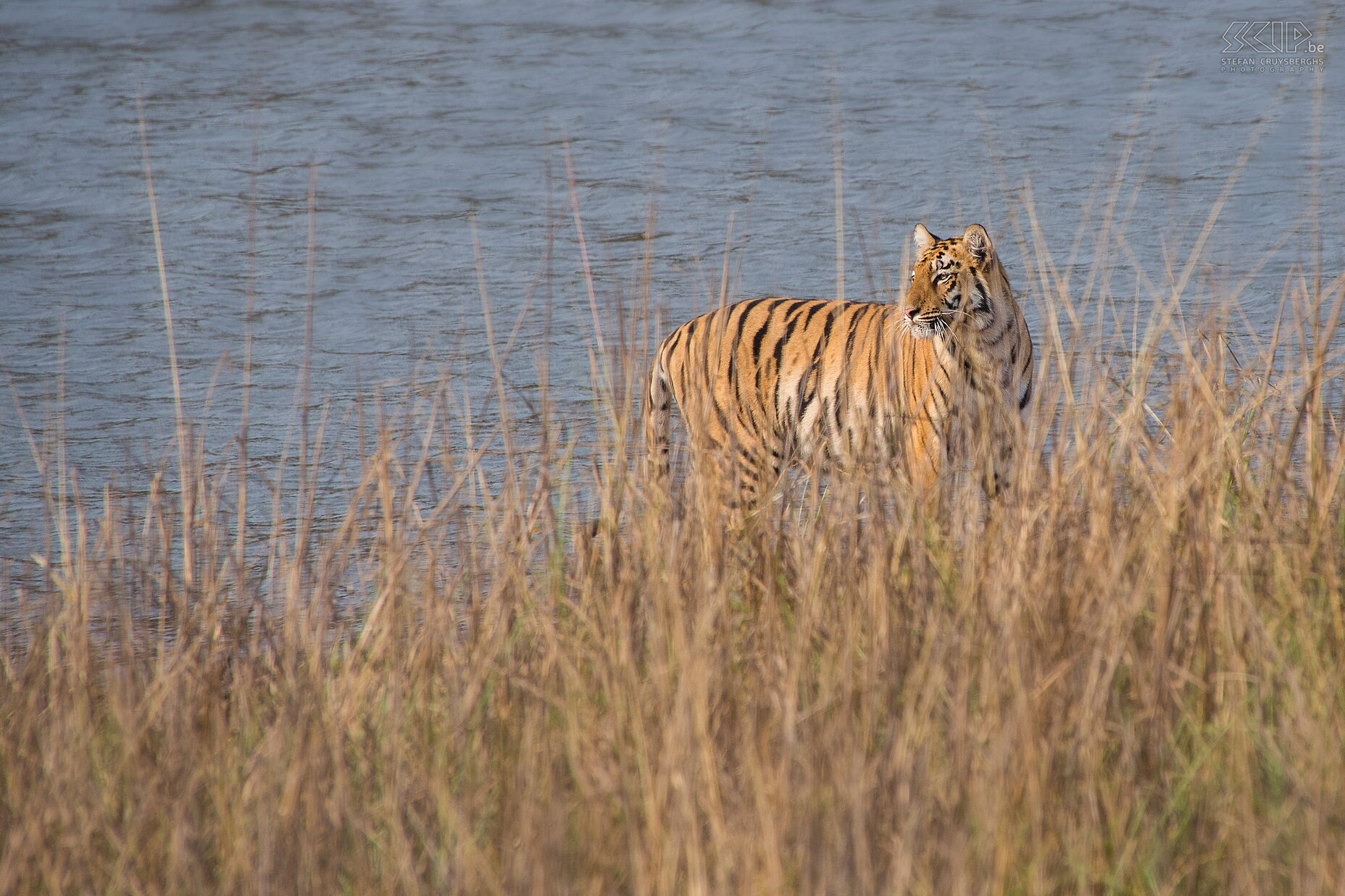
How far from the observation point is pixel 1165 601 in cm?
256

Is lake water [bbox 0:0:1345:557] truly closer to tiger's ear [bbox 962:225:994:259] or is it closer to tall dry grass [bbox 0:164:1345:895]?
tiger's ear [bbox 962:225:994:259]

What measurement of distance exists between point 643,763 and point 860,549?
0.88 metres

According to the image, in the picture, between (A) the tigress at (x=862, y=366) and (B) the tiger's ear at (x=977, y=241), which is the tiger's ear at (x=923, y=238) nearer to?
(A) the tigress at (x=862, y=366)

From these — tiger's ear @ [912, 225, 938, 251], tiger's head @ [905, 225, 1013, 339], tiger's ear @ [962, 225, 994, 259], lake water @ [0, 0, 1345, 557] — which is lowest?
lake water @ [0, 0, 1345, 557]

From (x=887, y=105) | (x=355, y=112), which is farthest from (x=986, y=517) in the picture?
(x=355, y=112)

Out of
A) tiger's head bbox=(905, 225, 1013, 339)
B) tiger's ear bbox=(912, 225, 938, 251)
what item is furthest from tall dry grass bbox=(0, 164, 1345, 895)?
tiger's ear bbox=(912, 225, 938, 251)

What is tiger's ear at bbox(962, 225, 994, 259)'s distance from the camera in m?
4.34

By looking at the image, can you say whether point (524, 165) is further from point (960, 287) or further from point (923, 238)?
point (960, 287)

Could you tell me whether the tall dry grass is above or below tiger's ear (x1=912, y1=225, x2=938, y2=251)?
below

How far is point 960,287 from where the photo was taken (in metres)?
4.37

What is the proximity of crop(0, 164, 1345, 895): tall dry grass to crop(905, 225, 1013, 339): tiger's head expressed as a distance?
95 centimetres

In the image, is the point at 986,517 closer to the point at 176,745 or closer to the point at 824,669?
the point at 824,669

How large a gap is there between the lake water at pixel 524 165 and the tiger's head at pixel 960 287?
13 cm

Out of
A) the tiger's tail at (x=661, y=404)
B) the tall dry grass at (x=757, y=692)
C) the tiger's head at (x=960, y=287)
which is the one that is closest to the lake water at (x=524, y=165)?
the tiger's head at (x=960, y=287)
